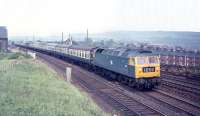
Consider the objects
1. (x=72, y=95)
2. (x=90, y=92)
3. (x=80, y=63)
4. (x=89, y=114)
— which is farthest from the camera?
(x=80, y=63)

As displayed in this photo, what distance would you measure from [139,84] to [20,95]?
10089mm

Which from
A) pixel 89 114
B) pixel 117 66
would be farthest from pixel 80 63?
pixel 89 114

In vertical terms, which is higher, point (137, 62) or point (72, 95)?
point (137, 62)

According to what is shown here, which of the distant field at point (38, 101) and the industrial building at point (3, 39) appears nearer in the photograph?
the distant field at point (38, 101)

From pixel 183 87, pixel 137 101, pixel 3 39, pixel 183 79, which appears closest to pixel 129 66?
pixel 183 87

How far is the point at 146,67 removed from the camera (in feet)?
86.0

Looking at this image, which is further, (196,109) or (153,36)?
(153,36)

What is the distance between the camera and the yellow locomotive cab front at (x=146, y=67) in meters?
26.0

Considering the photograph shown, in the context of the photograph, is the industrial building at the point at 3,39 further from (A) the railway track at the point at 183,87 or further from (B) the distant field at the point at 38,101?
(B) the distant field at the point at 38,101

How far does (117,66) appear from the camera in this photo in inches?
1166

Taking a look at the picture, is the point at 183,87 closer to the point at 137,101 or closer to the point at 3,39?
the point at 137,101

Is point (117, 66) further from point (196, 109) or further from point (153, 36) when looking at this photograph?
point (153, 36)

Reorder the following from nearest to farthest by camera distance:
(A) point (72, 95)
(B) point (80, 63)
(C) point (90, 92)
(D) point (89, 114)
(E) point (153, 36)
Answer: (D) point (89, 114) < (A) point (72, 95) < (C) point (90, 92) < (B) point (80, 63) < (E) point (153, 36)

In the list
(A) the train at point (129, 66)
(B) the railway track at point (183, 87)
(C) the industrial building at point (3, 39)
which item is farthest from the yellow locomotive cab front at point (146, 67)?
(C) the industrial building at point (3, 39)
